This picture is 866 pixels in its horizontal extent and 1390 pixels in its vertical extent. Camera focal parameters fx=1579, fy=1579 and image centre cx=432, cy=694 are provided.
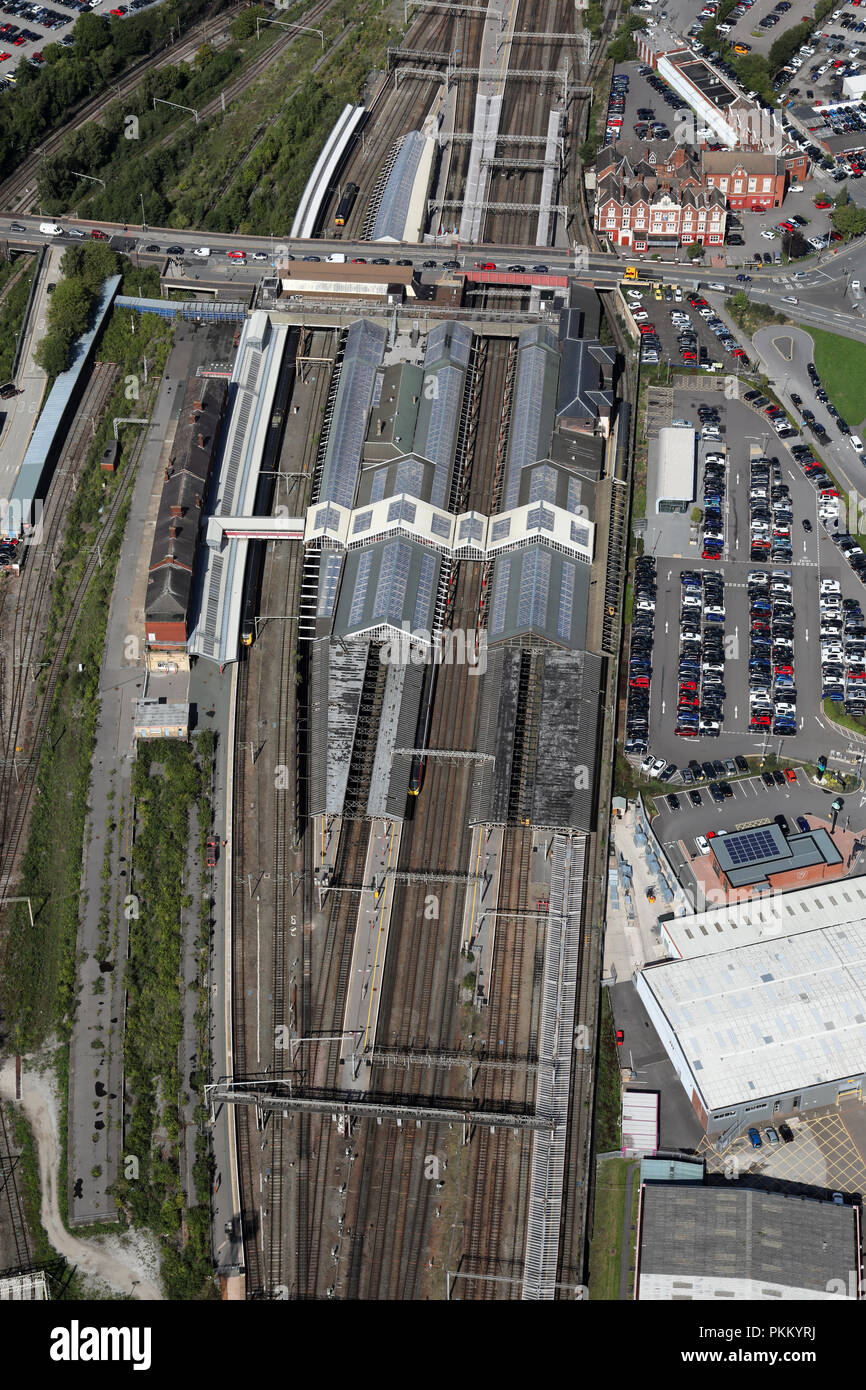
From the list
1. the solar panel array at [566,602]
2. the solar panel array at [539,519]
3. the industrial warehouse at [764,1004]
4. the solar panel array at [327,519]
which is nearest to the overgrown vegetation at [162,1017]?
the solar panel array at [327,519]

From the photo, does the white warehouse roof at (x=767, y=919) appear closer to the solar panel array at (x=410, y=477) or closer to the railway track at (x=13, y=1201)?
the solar panel array at (x=410, y=477)

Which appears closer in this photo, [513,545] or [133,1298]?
[133,1298]

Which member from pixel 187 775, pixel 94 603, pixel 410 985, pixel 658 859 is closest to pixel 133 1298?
pixel 410 985

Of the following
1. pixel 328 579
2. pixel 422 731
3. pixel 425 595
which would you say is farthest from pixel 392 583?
pixel 422 731

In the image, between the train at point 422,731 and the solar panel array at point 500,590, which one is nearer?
the train at point 422,731

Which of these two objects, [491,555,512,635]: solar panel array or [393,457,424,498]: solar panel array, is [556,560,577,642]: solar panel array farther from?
[393,457,424,498]: solar panel array

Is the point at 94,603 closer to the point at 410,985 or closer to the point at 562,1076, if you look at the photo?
the point at 410,985

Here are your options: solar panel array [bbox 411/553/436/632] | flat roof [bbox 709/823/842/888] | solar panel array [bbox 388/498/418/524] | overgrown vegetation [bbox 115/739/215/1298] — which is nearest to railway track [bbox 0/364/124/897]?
overgrown vegetation [bbox 115/739/215/1298]
